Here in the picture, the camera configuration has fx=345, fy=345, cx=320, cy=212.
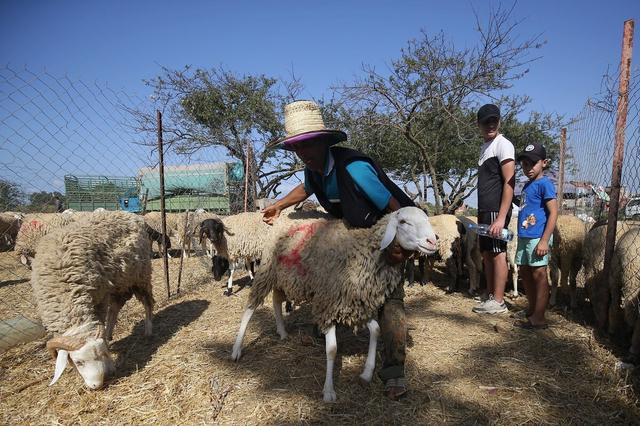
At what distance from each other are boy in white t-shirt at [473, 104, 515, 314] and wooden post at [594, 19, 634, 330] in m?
0.99

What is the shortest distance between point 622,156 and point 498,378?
288 centimetres

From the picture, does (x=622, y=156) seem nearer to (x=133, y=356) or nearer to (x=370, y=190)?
(x=370, y=190)

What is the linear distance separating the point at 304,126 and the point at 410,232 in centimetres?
124

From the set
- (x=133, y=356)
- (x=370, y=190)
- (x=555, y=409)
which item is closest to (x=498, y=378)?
(x=555, y=409)

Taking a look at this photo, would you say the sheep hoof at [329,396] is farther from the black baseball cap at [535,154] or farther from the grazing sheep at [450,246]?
the grazing sheep at [450,246]

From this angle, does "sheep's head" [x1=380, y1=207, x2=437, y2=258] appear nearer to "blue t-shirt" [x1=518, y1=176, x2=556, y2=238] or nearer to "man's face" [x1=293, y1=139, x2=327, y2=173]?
"man's face" [x1=293, y1=139, x2=327, y2=173]

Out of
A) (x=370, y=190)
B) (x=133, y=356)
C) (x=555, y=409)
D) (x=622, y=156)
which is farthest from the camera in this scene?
(x=622, y=156)

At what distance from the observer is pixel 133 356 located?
359 centimetres

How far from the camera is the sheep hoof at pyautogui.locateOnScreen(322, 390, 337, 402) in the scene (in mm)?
2653

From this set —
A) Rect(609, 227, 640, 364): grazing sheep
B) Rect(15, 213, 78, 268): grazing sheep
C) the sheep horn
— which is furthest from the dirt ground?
Rect(15, 213, 78, 268): grazing sheep

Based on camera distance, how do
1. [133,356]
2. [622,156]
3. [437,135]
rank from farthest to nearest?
[437,135]
[622,156]
[133,356]

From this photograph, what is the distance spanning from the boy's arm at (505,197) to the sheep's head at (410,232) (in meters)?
1.72

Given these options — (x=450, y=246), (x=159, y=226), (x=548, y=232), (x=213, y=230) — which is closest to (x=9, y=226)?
(x=159, y=226)

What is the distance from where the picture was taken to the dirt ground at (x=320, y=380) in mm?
2516
